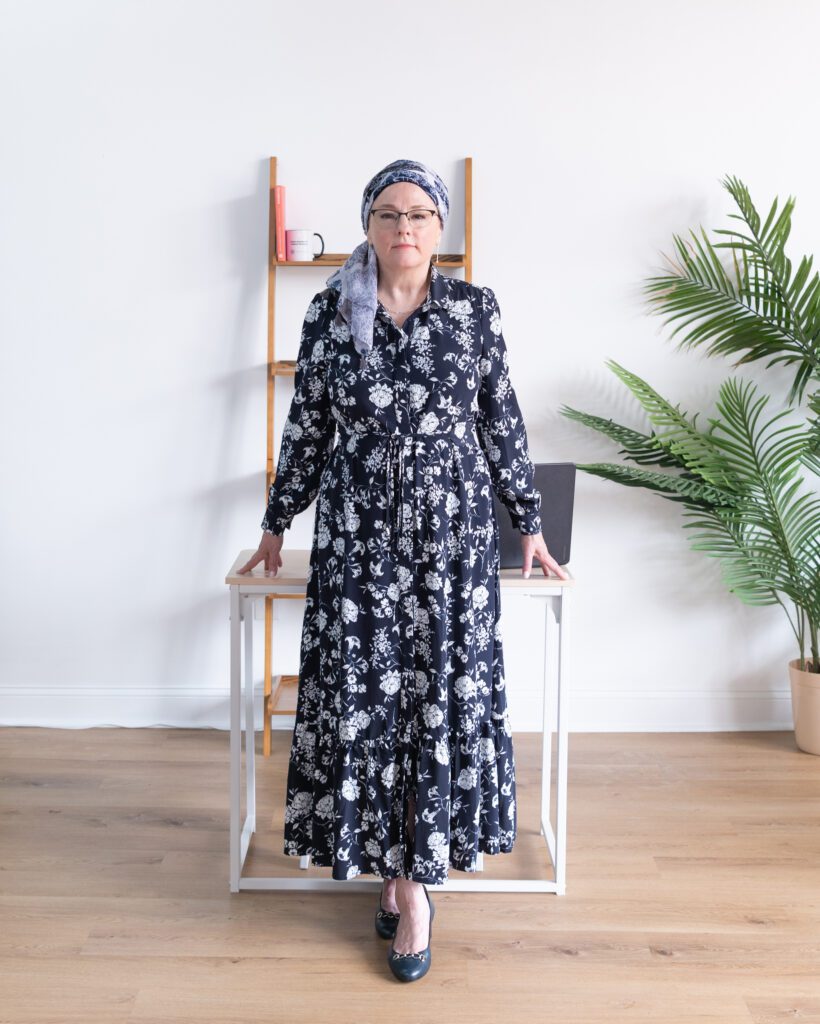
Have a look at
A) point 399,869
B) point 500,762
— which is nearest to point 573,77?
point 500,762

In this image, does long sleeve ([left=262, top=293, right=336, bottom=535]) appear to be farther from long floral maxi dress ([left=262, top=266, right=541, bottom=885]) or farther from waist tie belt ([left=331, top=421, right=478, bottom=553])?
waist tie belt ([left=331, top=421, right=478, bottom=553])

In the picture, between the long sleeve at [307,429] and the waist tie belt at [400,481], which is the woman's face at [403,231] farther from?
the waist tie belt at [400,481]

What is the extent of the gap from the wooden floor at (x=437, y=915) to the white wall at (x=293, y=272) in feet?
1.53

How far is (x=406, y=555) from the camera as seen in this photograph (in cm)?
192

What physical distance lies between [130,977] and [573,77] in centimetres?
272

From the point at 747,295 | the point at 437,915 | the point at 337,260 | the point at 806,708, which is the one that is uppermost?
the point at 337,260

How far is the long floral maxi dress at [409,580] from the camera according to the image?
191 centimetres

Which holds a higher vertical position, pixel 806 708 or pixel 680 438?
pixel 680 438

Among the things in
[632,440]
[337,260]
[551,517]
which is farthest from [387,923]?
[337,260]

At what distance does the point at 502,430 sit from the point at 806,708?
166cm

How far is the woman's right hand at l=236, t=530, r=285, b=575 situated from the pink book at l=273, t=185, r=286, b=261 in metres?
1.18

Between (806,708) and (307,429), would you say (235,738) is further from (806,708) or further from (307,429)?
(806,708)

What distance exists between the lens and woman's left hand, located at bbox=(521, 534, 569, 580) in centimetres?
215

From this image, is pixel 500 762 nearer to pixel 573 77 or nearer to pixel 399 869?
pixel 399 869
